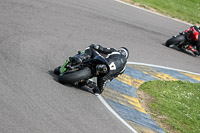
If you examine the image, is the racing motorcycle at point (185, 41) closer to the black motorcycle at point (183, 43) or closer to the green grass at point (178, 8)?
the black motorcycle at point (183, 43)

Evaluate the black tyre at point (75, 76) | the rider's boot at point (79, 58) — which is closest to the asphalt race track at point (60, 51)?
the black tyre at point (75, 76)

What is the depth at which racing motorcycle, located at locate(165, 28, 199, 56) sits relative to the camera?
51.0ft

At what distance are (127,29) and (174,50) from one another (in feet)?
7.02

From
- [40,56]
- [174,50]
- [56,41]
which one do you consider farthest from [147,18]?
[40,56]

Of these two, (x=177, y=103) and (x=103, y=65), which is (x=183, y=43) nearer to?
(x=177, y=103)

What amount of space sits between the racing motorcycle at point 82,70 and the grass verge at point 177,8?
12.2 meters

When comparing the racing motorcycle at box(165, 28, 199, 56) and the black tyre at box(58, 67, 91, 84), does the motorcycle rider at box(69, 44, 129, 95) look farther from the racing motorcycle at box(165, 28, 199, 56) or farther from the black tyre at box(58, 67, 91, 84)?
the racing motorcycle at box(165, 28, 199, 56)

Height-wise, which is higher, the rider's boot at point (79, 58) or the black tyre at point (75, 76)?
the rider's boot at point (79, 58)

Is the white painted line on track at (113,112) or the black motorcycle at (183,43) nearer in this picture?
the white painted line on track at (113,112)

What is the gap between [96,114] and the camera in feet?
25.4

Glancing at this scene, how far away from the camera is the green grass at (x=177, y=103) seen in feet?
30.5

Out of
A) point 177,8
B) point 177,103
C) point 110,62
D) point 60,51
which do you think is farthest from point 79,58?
point 177,8

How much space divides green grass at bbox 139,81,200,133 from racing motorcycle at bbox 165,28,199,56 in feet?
11.1

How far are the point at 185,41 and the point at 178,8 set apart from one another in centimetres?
695
